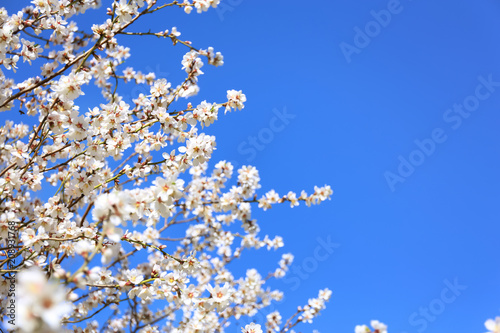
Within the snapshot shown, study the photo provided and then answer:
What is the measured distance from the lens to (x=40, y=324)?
0.81 meters

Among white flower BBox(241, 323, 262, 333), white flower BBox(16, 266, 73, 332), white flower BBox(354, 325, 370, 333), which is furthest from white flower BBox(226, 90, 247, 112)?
white flower BBox(16, 266, 73, 332)

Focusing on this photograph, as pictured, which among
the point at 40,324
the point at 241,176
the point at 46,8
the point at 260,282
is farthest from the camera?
the point at 260,282

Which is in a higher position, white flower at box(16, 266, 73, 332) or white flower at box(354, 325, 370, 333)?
white flower at box(16, 266, 73, 332)

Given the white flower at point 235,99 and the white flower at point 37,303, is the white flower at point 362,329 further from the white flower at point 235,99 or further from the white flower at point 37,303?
the white flower at point 235,99

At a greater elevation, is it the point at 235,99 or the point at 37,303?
the point at 235,99

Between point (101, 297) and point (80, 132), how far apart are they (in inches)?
113

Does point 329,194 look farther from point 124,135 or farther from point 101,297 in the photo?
point 101,297

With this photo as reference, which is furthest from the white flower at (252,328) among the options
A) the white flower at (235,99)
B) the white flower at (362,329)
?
the white flower at (235,99)

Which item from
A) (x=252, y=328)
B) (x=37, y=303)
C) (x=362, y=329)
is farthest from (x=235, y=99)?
(x=37, y=303)

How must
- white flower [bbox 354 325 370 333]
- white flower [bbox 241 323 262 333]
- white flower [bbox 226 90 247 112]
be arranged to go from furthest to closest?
white flower [bbox 226 90 247 112], white flower [bbox 241 323 262 333], white flower [bbox 354 325 370 333]

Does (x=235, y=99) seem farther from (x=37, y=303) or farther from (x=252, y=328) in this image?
(x=37, y=303)

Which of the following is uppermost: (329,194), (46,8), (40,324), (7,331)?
(46,8)

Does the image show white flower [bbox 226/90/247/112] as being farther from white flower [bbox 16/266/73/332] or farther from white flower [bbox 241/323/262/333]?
white flower [bbox 16/266/73/332]

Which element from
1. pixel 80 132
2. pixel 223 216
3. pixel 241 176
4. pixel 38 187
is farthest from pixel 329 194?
pixel 38 187
